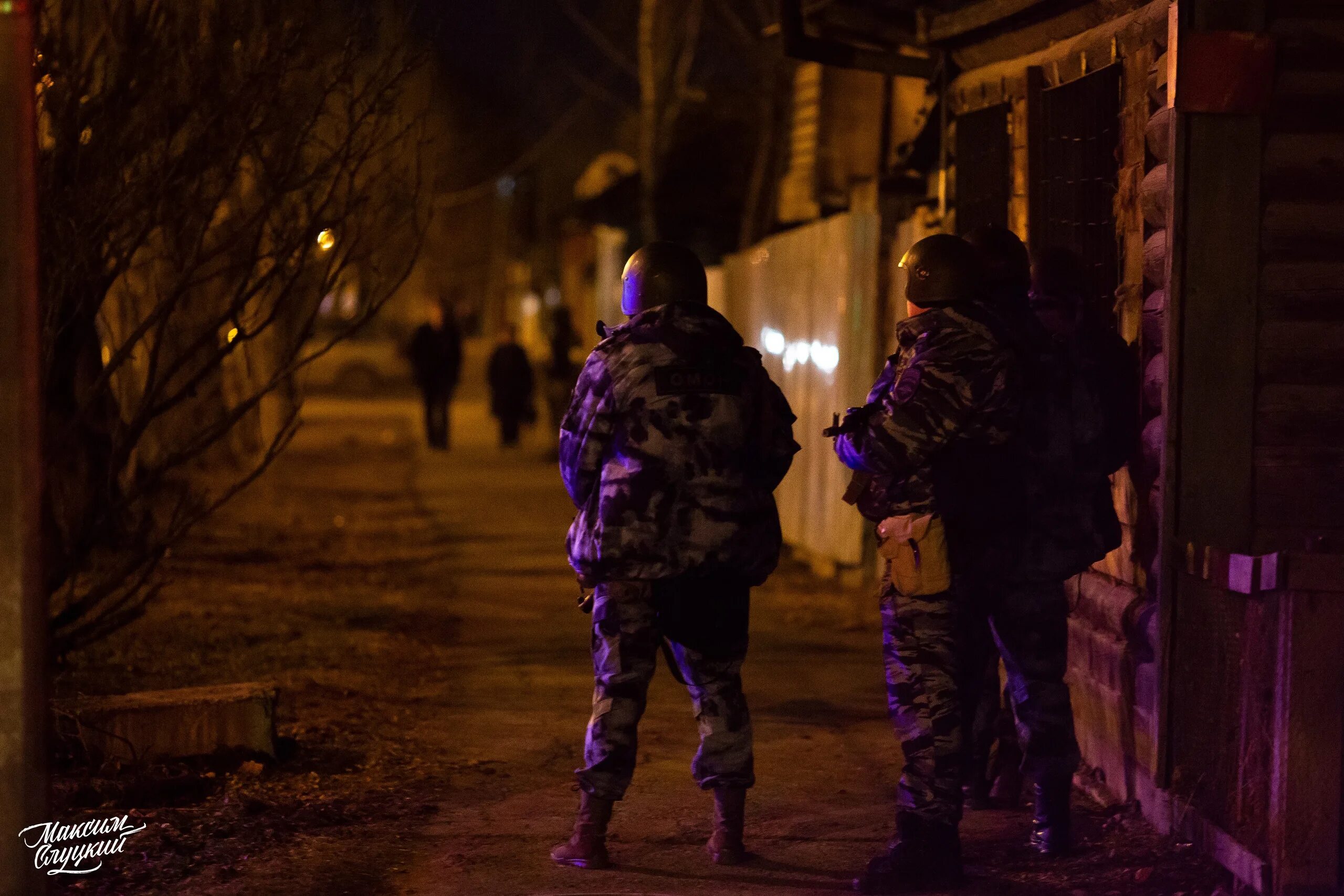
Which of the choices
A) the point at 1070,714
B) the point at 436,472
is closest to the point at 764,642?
the point at 1070,714

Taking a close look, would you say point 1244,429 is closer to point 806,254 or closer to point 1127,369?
point 1127,369

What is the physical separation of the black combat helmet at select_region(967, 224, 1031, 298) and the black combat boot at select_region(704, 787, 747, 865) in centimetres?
184

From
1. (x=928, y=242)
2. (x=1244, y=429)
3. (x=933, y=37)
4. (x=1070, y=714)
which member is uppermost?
(x=933, y=37)

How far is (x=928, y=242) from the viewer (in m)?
5.10

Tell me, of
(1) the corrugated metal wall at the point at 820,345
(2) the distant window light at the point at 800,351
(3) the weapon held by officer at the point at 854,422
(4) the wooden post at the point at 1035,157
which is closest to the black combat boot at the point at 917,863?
(3) the weapon held by officer at the point at 854,422

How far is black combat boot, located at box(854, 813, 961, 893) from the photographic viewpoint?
4828 millimetres

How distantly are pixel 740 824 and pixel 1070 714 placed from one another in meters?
1.15

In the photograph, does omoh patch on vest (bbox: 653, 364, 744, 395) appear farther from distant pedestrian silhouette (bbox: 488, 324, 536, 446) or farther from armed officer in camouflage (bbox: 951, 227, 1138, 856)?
distant pedestrian silhouette (bbox: 488, 324, 536, 446)

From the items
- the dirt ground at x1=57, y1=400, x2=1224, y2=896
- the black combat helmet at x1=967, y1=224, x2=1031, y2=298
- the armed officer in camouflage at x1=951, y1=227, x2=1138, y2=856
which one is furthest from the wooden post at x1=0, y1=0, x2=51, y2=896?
the black combat helmet at x1=967, y1=224, x2=1031, y2=298

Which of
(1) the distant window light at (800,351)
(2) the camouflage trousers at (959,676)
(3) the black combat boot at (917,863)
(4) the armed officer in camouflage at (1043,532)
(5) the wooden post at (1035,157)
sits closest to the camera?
(3) the black combat boot at (917,863)

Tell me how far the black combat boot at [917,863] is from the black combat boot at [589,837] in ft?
2.61

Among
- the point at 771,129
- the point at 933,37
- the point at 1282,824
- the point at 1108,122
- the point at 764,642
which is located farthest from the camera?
the point at 771,129

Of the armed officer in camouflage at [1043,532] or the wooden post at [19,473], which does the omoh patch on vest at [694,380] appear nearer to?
the armed officer in camouflage at [1043,532]

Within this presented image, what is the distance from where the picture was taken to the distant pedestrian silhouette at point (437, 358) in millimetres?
20703
